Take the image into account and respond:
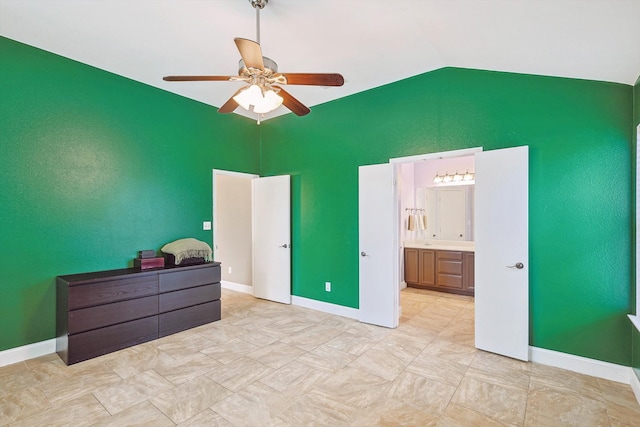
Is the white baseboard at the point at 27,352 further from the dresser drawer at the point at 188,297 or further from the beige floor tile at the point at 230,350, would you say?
the beige floor tile at the point at 230,350

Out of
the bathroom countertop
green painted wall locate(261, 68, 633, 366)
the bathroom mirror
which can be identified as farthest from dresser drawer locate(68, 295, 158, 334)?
the bathroom mirror

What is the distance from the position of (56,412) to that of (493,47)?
4436 mm

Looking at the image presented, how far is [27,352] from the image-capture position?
2873 mm

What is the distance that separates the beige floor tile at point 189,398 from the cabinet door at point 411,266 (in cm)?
414

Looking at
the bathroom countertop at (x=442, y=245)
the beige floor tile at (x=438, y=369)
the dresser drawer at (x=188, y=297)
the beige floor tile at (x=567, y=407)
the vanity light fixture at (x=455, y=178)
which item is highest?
the vanity light fixture at (x=455, y=178)

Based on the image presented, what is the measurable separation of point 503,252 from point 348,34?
2.56 m

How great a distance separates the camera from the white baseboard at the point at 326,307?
408 centimetres

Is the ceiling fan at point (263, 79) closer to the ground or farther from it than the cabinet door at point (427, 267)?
farther from it

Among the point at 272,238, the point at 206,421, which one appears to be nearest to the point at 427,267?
the point at 272,238

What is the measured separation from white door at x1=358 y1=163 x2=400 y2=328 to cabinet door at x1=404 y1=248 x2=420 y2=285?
1.99 m

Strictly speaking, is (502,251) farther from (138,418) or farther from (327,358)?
(138,418)

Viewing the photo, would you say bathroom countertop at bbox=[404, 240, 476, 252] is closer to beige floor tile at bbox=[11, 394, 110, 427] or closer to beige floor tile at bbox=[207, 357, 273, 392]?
beige floor tile at bbox=[207, 357, 273, 392]

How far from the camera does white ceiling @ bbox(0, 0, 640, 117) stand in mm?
1984

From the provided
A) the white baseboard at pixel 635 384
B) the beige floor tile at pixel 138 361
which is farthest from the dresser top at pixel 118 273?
the white baseboard at pixel 635 384
